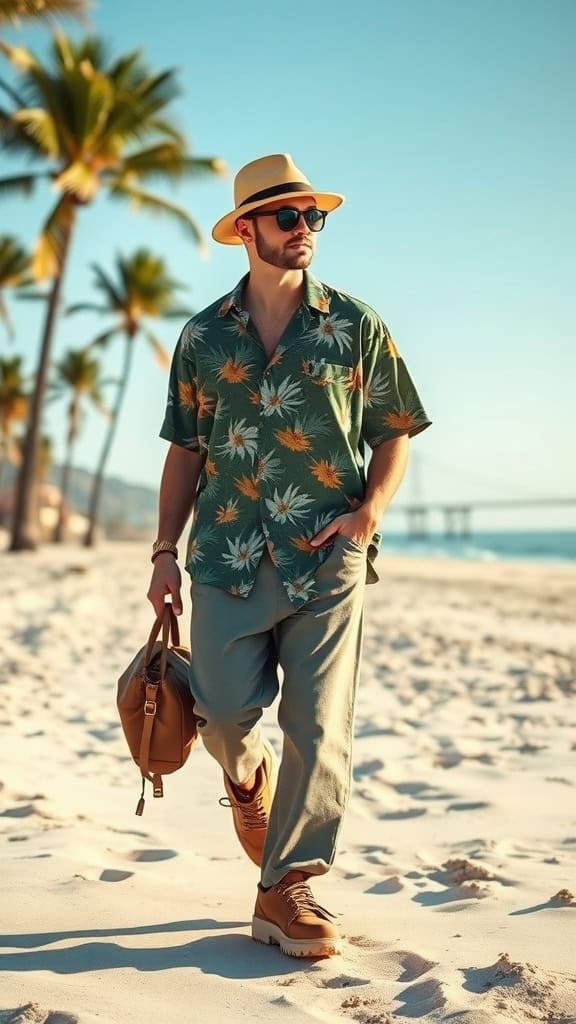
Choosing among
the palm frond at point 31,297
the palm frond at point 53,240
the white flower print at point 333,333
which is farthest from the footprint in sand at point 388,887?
the palm frond at point 31,297

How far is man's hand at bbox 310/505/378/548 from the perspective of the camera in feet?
8.29

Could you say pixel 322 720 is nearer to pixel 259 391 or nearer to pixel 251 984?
pixel 251 984

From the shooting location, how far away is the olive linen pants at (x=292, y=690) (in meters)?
2.51

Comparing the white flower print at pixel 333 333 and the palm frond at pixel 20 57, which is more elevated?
the palm frond at pixel 20 57

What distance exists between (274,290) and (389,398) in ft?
1.31

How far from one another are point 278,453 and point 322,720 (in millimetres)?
649

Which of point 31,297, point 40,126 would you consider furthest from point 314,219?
point 31,297

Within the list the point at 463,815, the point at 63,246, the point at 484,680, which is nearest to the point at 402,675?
the point at 484,680

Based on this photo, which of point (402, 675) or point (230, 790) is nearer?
point (230, 790)

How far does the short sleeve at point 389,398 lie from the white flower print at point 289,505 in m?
0.30

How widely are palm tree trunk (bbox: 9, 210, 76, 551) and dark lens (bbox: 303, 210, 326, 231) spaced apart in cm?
1621

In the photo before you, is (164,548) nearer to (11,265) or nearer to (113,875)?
(113,875)

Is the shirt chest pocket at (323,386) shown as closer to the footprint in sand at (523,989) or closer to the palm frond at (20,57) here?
the footprint in sand at (523,989)

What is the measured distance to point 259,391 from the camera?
8.52ft
